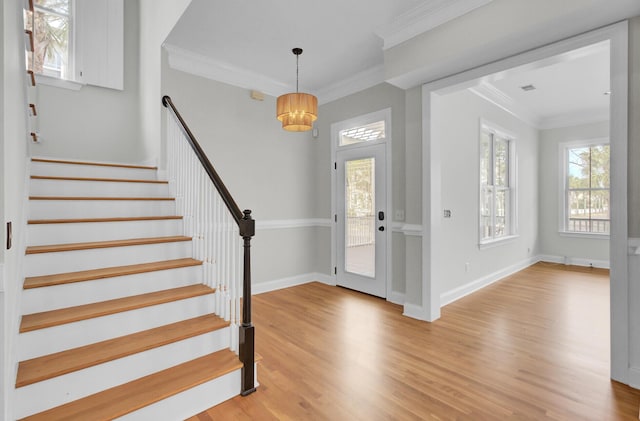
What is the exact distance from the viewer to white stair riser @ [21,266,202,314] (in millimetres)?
1964

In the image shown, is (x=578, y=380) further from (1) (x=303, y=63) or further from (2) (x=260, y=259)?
(1) (x=303, y=63)

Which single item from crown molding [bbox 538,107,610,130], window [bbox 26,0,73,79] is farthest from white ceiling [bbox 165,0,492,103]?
crown molding [bbox 538,107,610,130]

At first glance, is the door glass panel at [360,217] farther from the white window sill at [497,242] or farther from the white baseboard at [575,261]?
the white baseboard at [575,261]

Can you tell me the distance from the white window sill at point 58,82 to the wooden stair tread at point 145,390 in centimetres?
375

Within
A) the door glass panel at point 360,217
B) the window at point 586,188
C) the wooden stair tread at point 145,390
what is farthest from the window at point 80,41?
the window at point 586,188

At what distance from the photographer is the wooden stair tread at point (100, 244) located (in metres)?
2.18

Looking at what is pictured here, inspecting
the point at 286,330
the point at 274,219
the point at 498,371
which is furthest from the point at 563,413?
the point at 274,219

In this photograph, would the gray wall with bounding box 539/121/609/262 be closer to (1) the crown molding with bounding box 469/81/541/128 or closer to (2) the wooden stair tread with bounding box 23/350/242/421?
(1) the crown molding with bounding box 469/81/541/128

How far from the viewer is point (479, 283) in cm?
467

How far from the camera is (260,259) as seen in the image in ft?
A: 14.8

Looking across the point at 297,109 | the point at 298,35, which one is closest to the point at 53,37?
the point at 298,35

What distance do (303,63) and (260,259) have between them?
A: 274 centimetres

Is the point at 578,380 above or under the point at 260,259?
under

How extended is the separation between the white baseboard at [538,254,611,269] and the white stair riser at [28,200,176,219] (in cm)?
729
